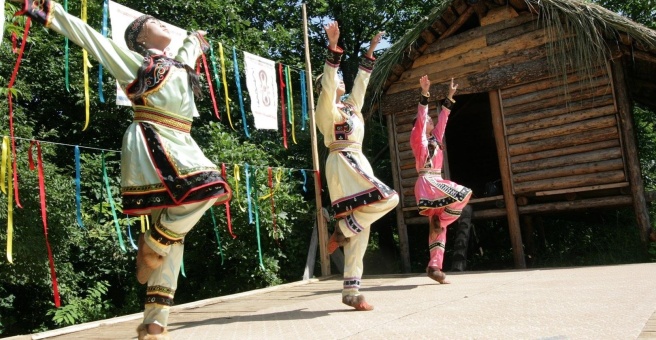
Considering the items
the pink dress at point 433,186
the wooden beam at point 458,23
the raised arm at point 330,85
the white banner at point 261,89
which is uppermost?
the wooden beam at point 458,23

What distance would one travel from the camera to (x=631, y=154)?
24.6ft

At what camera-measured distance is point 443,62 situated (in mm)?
9031

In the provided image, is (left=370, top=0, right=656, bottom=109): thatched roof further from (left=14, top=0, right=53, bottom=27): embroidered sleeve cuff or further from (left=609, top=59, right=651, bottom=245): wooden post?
(left=14, top=0, right=53, bottom=27): embroidered sleeve cuff

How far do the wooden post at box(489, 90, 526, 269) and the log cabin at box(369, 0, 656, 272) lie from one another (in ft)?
0.05

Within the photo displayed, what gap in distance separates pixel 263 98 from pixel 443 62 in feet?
10.2

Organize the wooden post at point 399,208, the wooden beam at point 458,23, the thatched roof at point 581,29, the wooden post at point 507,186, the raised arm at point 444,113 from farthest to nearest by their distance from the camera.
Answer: the wooden post at point 399,208 → the wooden beam at point 458,23 → the wooden post at point 507,186 → the thatched roof at point 581,29 → the raised arm at point 444,113

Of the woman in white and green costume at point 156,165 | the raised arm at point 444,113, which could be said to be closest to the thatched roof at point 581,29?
the raised arm at point 444,113

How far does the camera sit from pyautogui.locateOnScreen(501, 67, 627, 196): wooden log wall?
7723mm

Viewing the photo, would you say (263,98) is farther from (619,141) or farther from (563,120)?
(619,141)

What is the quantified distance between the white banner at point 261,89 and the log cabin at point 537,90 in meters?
2.19

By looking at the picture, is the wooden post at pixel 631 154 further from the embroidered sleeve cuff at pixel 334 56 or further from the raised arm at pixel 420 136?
the embroidered sleeve cuff at pixel 334 56

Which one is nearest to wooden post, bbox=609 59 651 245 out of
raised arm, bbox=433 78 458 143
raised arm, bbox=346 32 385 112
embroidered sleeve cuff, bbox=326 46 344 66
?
raised arm, bbox=433 78 458 143

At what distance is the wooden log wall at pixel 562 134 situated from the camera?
772 cm

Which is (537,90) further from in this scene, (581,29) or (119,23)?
(119,23)
